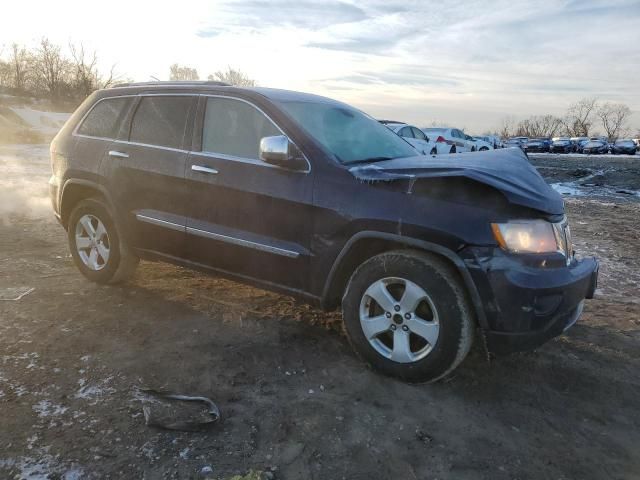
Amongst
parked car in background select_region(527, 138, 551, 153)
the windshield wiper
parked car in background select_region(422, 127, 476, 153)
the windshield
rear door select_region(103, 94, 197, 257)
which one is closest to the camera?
the windshield wiper

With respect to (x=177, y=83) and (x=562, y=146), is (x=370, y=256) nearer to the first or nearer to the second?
(x=177, y=83)

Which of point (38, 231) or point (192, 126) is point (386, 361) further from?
point (38, 231)

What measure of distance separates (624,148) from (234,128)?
5102 centimetres

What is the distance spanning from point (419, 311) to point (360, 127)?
1.75 meters

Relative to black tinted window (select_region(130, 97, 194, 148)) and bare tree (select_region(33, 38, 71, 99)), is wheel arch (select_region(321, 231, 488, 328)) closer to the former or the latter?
black tinted window (select_region(130, 97, 194, 148))

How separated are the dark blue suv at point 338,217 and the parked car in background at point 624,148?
49668mm

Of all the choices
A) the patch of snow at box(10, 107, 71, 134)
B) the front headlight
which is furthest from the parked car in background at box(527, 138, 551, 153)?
the front headlight

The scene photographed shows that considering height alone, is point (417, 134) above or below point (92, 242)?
above

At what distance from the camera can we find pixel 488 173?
3033mm

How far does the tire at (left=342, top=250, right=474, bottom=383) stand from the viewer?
2.97 m

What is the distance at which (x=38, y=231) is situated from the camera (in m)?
6.92

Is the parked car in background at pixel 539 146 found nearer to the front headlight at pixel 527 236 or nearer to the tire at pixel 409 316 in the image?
the front headlight at pixel 527 236

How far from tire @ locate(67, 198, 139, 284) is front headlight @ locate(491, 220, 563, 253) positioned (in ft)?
10.3

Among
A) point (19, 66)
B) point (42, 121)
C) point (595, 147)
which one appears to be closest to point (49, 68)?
point (19, 66)
